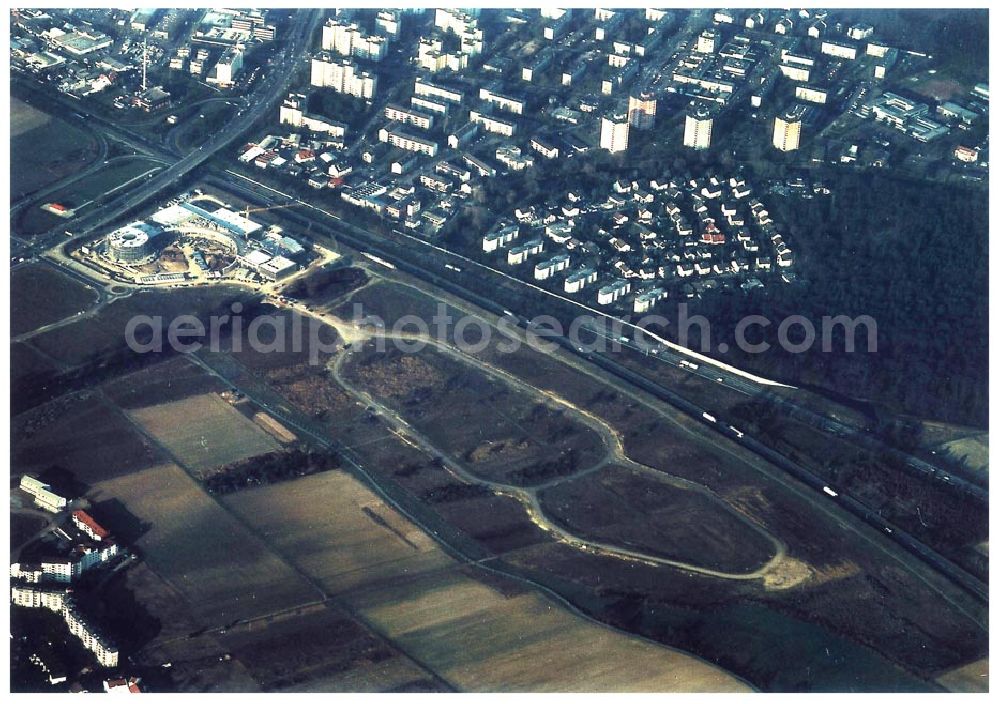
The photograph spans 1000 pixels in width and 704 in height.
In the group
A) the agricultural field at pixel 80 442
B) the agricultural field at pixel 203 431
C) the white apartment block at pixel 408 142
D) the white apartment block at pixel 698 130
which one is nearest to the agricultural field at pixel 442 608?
the agricultural field at pixel 203 431

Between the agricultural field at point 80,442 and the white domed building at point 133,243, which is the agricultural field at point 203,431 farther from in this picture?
the white domed building at point 133,243

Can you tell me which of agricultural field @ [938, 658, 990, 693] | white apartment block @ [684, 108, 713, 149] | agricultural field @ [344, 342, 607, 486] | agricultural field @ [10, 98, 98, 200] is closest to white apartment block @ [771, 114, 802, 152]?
white apartment block @ [684, 108, 713, 149]

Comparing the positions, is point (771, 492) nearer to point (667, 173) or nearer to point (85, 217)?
point (667, 173)

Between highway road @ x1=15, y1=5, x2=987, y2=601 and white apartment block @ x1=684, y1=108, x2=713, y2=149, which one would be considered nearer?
highway road @ x1=15, y1=5, x2=987, y2=601

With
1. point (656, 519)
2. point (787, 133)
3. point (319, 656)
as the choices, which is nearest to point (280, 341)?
point (656, 519)

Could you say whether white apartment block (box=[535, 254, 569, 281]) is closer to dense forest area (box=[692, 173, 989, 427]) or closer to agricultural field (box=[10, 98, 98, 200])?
dense forest area (box=[692, 173, 989, 427])
